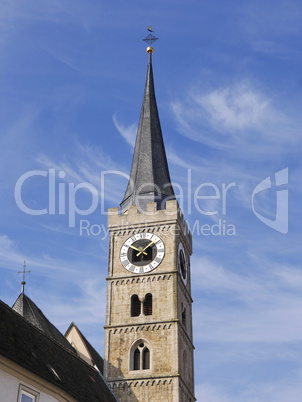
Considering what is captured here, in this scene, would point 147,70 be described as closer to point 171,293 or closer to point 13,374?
point 171,293

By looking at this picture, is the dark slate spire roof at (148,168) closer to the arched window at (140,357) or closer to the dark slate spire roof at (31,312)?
the arched window at (140,357)

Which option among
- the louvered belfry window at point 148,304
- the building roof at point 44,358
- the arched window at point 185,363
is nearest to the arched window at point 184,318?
the arched window at point 185,363

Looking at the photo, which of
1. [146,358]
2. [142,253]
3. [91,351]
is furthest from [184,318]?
[91,351]

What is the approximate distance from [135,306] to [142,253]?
349cm

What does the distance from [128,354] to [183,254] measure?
27.8 ft

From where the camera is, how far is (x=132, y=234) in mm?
46125

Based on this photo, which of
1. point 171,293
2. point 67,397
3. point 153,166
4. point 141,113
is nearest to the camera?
point 67,397

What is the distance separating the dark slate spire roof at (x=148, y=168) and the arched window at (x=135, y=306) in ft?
21.8

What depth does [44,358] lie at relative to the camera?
28.1 meters

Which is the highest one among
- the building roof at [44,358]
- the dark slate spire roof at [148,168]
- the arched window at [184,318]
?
the dark slate spire roof at [148,168]

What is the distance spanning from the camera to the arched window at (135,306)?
4351 cm

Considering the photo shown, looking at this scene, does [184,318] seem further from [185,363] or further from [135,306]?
[135,306]

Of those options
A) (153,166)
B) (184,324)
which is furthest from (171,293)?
(153,166)

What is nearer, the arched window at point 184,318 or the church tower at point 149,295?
the church tower at point 149,295
